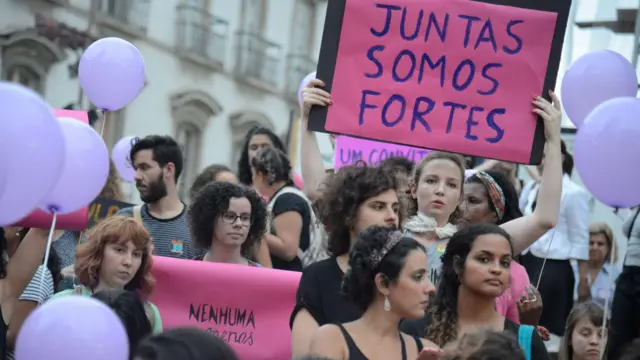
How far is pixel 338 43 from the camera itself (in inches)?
229

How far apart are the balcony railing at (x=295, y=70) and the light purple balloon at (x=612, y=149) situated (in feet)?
81.6

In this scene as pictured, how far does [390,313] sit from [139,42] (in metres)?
20.2

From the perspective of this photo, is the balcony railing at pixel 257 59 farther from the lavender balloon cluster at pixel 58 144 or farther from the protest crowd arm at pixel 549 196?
the protest crowd arm at pixel 549 196

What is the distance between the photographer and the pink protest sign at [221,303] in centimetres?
648

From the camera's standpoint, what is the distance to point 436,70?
5816 millimetres

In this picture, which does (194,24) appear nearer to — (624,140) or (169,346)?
(624,140)

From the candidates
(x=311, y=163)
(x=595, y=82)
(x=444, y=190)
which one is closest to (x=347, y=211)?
(x=311, y=163)

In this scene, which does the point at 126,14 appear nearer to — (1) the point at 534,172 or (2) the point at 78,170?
(1) the point at 534,172

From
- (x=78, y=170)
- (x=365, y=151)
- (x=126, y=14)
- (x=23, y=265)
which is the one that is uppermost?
(x=126, y=14)

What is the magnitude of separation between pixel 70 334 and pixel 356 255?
4.38 ft

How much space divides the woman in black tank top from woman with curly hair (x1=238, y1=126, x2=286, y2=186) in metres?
3.56

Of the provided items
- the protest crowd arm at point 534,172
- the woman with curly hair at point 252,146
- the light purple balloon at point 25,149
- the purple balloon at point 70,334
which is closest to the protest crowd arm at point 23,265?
the light purple balloon at point 25,149

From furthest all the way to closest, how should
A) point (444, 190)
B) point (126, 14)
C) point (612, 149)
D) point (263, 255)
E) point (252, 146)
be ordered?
point (126, 14)
point (252, 146)
point (263, 255)
point (444, 190)
point (612, 149)

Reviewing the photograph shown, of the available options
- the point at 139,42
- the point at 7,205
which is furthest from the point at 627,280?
the point at 139,42
